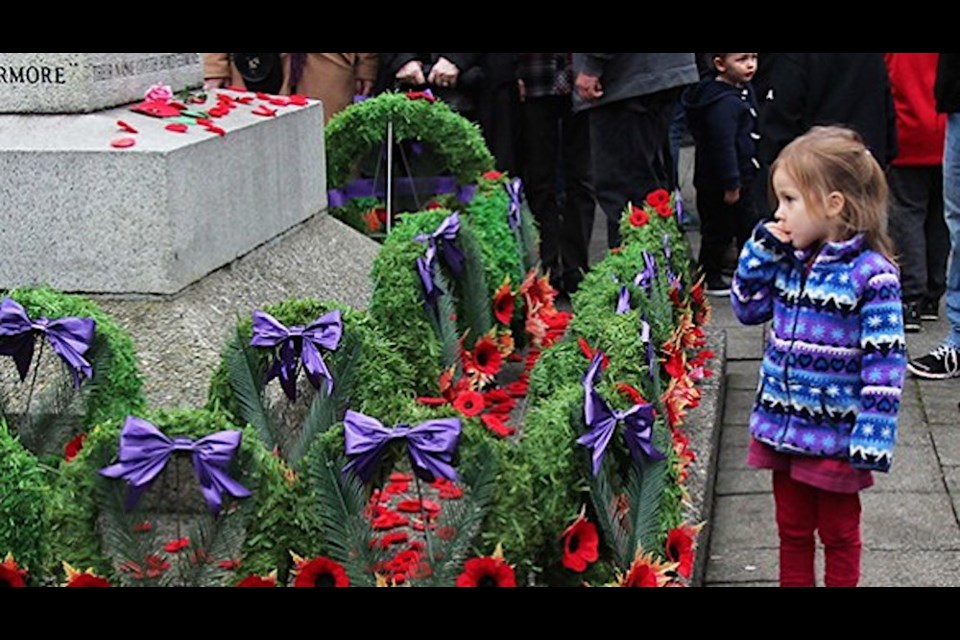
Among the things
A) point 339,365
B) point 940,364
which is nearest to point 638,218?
point 940,364

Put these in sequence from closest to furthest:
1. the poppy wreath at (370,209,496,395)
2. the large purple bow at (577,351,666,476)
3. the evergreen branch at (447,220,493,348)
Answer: the large purple bow at (577,351,666,476) < the poppy wreath at (370,209,496,395) < the evergreen branch at (447,220,493,348)

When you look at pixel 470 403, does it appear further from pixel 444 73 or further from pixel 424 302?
pixel 444 73

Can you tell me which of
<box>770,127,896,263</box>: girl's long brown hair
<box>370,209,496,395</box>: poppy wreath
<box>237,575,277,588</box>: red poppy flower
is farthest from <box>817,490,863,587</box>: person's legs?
<box>370,209,496,395</box>: poppy wreath

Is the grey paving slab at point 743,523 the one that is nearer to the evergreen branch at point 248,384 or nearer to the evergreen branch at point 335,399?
the evergreen branch at point 335,399

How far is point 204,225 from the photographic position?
238 inches

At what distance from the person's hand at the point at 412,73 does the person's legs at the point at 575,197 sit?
2.39ft

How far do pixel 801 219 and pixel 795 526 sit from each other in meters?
0.77

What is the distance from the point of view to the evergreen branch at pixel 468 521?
3756 mm

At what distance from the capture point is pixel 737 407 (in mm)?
6777

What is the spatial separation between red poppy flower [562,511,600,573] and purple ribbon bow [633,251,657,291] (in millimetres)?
1913

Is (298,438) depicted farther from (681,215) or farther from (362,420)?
(681,215)

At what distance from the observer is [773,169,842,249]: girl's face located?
432 cm

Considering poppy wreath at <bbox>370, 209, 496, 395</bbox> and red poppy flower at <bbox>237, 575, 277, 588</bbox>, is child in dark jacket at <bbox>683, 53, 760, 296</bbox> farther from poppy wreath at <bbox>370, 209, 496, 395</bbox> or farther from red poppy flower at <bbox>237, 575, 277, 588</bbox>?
red poppy flower at <bbox>237, 575, 277, 588</bbox>

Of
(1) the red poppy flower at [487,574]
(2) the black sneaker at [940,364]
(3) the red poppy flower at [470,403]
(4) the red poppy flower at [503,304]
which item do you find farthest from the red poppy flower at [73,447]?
(2) the black sneaker at [940,364]
